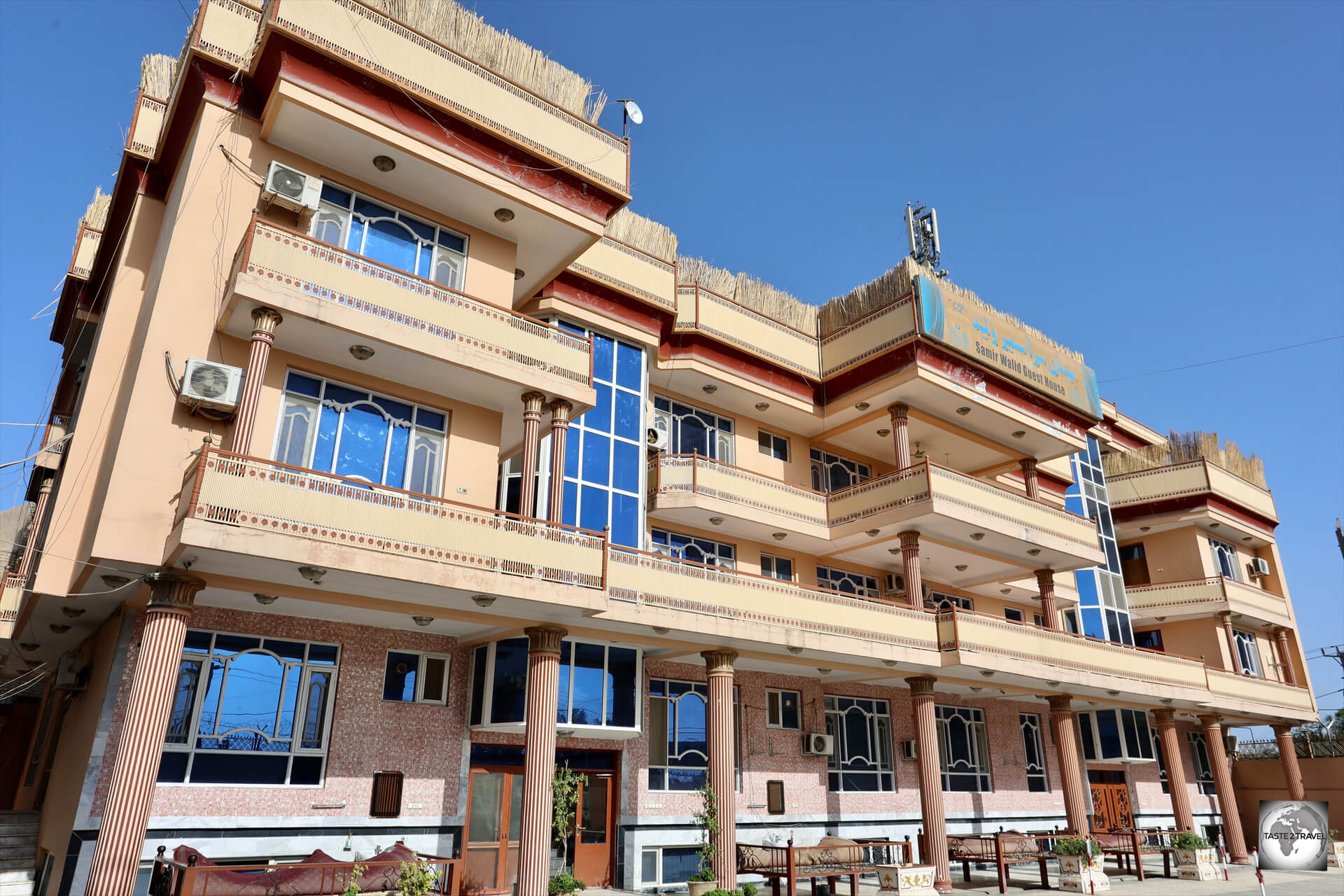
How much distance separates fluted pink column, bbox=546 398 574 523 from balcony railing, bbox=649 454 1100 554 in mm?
5397

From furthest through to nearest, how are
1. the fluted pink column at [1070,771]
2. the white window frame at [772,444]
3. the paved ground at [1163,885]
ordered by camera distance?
the white window frame at [772,444] < the fluted pink column at [1070,771] < the paved ground at [1163,885]

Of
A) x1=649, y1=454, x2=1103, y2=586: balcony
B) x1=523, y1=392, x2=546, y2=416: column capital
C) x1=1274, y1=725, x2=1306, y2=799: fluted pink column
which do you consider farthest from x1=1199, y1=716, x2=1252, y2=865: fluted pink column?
x1=523, y1=392, x2=546, y2=416: column capital

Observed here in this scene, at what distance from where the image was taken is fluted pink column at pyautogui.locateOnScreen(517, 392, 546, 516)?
16.1m

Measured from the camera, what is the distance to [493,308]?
16.6 m

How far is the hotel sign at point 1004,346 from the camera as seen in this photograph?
25.3 metres

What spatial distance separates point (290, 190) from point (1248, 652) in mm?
39307

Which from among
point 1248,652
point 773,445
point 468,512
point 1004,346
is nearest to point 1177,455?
point 1248,652

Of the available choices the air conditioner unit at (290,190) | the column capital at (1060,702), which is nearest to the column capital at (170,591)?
the air conditioner unit at (290,190)

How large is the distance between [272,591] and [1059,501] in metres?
29.0

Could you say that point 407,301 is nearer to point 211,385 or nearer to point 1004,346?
point 211,385

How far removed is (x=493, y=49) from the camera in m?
18.0

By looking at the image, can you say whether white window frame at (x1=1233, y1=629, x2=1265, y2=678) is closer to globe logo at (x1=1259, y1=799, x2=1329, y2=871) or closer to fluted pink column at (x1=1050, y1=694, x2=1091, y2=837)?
globe logo at (x1=1259, y1=799, x2=1329, y2=871)

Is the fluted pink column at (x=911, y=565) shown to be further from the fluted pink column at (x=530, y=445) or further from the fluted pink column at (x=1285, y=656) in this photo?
the fluted pink column at (x=1285, y=656)

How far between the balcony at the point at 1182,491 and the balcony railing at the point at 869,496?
1172cm
